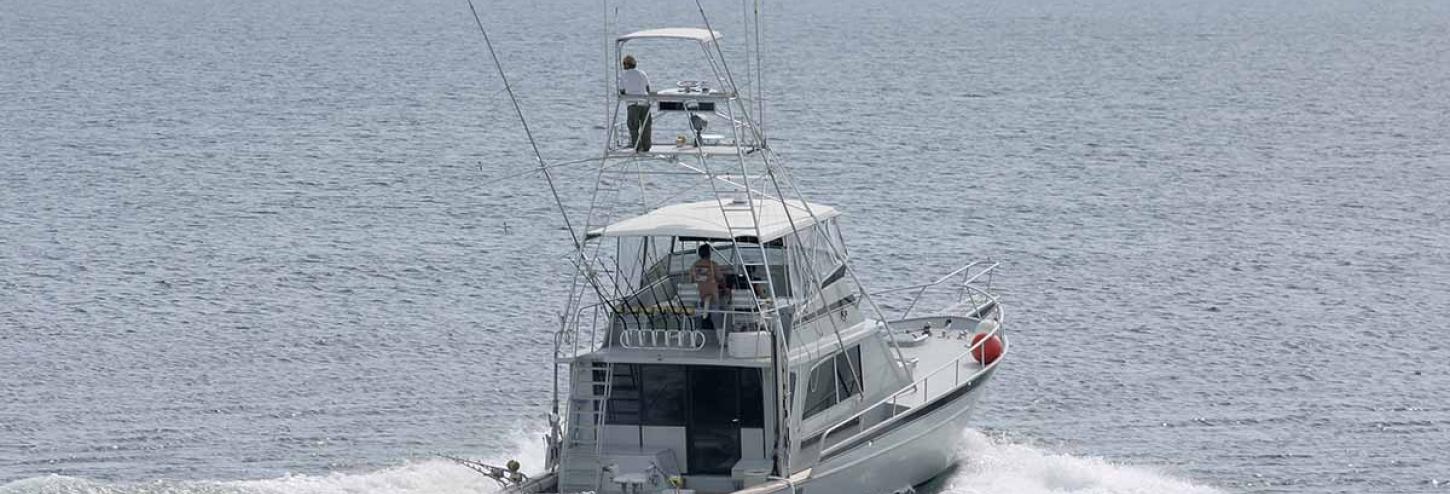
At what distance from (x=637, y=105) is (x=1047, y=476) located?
30.2ft

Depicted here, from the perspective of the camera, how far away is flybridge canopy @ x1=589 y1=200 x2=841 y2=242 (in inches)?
1214

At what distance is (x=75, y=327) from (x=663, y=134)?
39.4m

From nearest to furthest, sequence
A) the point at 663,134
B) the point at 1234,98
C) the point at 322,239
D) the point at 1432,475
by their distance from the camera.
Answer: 1. the point at 1432,475
2. the point at 322,239
3. the point at 663,134
4. the point at 1234,98

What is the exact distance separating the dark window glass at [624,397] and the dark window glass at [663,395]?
11cm

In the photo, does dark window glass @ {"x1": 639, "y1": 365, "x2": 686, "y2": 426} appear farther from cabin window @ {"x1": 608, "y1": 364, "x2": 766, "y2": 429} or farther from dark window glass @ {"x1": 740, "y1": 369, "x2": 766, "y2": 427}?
dark window glass @ {"x1": 740, "y1": 369, "x2": 766, "y2": 427}

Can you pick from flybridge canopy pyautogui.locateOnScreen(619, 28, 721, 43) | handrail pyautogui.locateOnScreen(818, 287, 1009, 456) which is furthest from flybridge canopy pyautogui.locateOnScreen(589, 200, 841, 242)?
handrail pyautogui.locateOnScreen(818, 287, 1009, 456)

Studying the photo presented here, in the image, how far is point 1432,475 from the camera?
1421 inches

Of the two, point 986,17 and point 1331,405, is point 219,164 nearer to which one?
point 1331,405

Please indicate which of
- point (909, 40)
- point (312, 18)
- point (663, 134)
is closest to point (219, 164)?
point (663, 134)

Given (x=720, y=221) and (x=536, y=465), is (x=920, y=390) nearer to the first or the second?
(x=720, y=221)

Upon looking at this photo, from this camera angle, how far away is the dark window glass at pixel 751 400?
30.7 meters

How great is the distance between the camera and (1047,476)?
35.6m

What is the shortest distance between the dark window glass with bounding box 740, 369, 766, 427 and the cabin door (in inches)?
2.2

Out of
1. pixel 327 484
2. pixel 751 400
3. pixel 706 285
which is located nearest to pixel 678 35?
pixel 706 285
